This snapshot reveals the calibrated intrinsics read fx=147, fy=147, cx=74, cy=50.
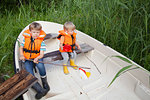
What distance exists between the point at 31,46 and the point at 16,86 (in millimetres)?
759

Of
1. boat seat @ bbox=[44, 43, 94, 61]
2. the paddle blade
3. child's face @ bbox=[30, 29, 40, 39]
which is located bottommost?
the paddle blade

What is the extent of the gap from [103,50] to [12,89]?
5.75ft

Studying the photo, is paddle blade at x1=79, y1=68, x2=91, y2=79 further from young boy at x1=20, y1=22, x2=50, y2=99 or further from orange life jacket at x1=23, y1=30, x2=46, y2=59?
orange life jacket at x1=23, y1=30, x2=46, y2=59

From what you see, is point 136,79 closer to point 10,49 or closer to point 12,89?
point 12,89

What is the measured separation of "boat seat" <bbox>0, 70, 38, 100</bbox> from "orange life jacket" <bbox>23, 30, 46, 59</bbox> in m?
0.57

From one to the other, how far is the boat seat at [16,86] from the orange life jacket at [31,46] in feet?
1.86

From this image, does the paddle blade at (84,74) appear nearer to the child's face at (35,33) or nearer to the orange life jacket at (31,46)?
the orange life jacket at (31,46)

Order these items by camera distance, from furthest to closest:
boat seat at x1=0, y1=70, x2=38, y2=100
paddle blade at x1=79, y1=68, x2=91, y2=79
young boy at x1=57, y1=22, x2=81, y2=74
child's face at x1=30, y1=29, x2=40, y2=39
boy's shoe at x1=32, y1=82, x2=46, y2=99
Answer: paddle blade at x1=79, y1=68, x2=91, y2=79 → young boy at x1=57, y1=22, x2=81, y2=74 → child's face at x1=30, y1=29, x2=40, y2=39 → boy's shoe at x1=32, y1=82, x2=46, y2=99 → boat seat at x1=0, y1=70, x2=38, y2=100

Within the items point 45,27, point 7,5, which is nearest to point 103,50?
point 45,27

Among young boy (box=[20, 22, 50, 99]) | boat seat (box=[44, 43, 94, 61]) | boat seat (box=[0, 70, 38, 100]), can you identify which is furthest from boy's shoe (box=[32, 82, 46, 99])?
boat seat (box=[44, 43, 94, 61])

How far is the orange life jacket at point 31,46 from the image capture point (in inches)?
89.0

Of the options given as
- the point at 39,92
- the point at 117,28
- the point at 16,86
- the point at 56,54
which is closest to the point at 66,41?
the point at 56,54

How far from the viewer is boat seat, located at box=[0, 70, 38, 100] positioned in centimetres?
160

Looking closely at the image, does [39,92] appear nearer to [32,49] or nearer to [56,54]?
[32,49]
